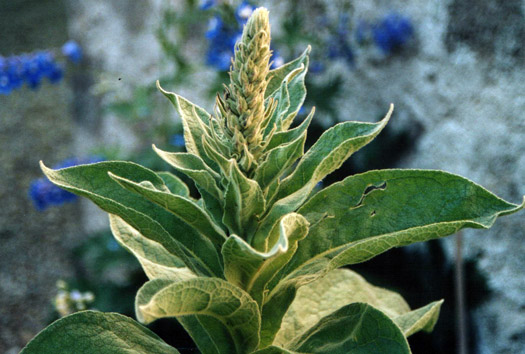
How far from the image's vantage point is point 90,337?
58 centimetres

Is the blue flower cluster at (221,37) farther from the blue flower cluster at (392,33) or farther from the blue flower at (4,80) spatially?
the blue flower at (4,80)

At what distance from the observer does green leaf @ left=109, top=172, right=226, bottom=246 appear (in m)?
0.51

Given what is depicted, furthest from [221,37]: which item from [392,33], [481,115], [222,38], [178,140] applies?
[481,115]

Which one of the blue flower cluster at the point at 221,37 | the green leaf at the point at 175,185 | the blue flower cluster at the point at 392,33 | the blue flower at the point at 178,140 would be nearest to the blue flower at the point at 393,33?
the blue flower cluster at the point at 392,33

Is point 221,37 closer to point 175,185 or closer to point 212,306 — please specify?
point 175,185

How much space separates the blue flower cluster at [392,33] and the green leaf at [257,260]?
1.55 meters

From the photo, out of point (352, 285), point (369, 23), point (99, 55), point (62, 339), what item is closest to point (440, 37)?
point (369, 23)

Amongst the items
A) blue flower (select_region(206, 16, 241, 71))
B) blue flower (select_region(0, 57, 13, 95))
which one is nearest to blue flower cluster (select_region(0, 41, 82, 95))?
blue flower (select_region(0, 57, 13, 95))

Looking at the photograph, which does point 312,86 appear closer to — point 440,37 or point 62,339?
point 440,37

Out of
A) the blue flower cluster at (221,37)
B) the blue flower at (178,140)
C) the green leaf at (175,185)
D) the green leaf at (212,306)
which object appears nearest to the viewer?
the green leaf at (212,306)

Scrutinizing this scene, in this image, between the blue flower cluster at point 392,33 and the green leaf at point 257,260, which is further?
the blue flower cluster at point 392,33

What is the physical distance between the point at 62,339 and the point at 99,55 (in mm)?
2889

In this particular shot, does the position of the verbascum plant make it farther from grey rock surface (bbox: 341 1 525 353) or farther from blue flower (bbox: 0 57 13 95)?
blue flower (bbox: 0 57 13 95)

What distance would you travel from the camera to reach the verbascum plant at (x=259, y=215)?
52cm
